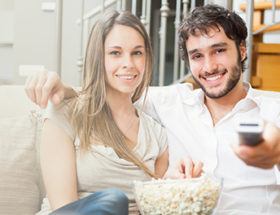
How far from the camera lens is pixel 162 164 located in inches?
29.6

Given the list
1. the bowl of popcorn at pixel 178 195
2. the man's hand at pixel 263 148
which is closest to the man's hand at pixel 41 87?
the bowl of popcorn at pixel 178 195

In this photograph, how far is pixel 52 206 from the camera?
0.68 metres

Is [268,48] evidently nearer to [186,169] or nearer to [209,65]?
[209,65]

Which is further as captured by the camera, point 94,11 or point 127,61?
point 94,11

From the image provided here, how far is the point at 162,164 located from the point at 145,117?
10cm

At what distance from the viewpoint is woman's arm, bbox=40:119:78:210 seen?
26.4 inches

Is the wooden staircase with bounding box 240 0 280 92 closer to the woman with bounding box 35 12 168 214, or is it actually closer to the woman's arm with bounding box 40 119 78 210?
the woman with bounding box 35 12 168 214

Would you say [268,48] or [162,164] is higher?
[268,48]

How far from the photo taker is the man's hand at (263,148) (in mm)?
466

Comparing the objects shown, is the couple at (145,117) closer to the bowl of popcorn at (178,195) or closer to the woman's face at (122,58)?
the woman's face at (122,58)

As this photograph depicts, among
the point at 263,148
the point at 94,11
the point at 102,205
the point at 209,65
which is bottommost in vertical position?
the point at 102,205

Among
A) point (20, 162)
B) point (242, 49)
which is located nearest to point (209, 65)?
point (242, 49)

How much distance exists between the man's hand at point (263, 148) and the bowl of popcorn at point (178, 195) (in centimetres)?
7

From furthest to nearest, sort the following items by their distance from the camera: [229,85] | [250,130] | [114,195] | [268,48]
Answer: [268,48] < [229,85] < [114,195] < [250,130]
